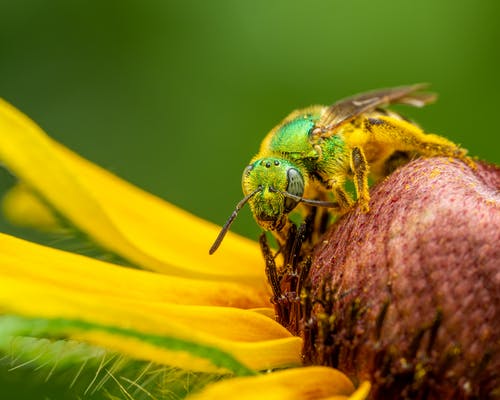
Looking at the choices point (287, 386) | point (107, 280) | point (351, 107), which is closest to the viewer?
point (287, 386)

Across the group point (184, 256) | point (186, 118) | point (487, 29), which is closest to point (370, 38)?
point (487, 29)

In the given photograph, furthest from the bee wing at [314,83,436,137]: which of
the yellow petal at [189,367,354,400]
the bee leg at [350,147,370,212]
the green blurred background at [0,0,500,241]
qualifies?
the green blurred background at [0,0,500,241]

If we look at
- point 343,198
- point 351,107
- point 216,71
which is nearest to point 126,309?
point 343,198

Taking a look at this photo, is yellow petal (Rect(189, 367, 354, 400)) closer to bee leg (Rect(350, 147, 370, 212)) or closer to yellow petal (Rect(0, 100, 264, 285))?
bee leg (Rect(350, 147, 370, 212))

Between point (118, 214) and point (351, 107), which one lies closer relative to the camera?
point (351, 107)

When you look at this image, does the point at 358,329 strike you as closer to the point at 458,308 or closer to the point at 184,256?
the point at 458,308

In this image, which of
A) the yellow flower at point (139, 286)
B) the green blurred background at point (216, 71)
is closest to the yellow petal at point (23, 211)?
the yellow flower at point (139, 286)

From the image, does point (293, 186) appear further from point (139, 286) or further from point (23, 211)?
point (23, 211)
